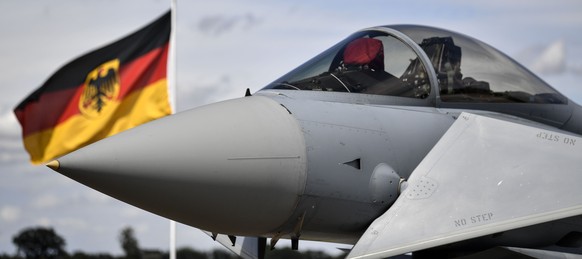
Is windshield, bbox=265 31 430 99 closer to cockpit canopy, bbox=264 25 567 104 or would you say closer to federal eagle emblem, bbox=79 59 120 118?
cockpit canopy, bbox=264 25 567 104

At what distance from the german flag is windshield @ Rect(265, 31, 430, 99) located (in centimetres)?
1186

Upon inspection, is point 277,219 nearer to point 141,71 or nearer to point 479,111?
point 479,111

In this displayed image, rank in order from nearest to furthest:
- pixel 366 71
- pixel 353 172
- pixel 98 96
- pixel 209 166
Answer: pixel 209 166
pixel 353 172
pixel 366 71
pixel 98 96

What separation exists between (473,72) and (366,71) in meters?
0.91

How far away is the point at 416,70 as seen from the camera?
7.38 meters

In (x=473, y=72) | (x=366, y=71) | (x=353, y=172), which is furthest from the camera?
(x=473, y=72)

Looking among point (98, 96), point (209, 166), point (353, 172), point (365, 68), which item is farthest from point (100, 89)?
point (209, 166)

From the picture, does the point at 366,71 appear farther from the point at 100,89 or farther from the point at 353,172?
the point at 100,89

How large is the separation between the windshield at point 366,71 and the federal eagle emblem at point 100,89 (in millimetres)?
12508

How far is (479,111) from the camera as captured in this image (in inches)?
294

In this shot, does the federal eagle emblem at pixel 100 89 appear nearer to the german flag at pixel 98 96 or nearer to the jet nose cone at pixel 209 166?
the german flag at pixel 98 96

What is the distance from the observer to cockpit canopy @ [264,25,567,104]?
729 centimetres

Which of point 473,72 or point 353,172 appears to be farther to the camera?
point 473,72

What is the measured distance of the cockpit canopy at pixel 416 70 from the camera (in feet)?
23.9
